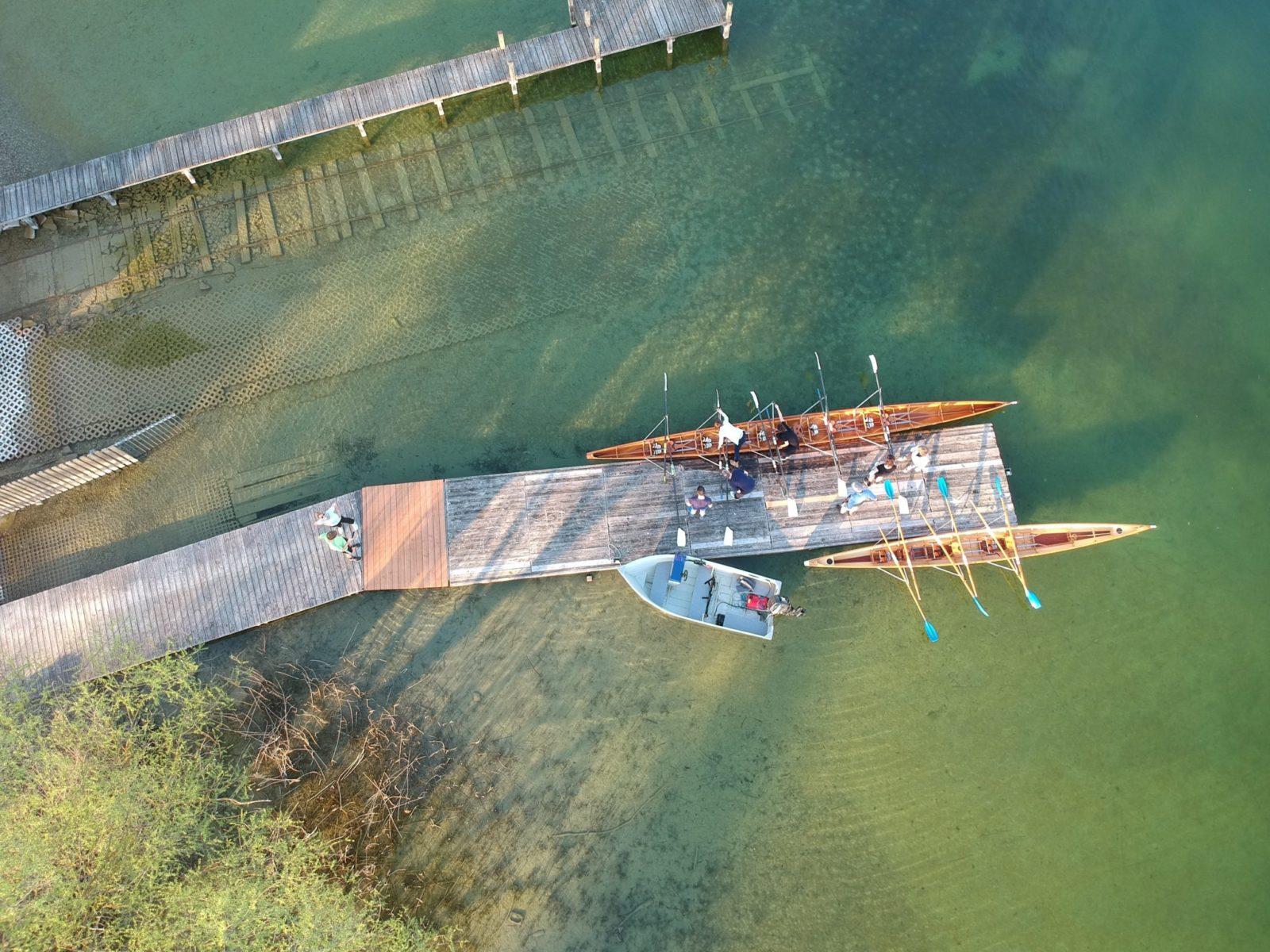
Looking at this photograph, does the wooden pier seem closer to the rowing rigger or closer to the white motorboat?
the rowing rigger

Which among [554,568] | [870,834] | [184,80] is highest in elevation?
[184,80]

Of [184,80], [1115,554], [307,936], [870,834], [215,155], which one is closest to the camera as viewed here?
[307,936]

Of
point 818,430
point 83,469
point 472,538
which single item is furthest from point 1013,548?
point 83,469

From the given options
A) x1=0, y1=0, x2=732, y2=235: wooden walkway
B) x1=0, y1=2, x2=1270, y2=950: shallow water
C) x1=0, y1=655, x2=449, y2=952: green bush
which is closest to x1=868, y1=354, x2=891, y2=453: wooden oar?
x1=0, y1=2, x2=1270, y2=950: shallow water

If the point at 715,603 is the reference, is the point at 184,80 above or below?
above

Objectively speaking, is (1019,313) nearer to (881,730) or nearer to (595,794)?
(881,730)

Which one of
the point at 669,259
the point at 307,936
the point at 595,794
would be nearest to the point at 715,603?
the point at 595,794

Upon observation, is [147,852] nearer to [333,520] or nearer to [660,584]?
A: [333,520]
